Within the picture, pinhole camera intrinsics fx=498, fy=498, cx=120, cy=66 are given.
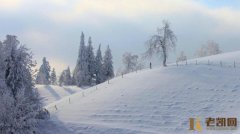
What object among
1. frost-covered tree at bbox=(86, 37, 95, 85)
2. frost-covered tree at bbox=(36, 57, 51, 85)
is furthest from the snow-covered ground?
frost-covered tree at bbox=(36, 57, 51, 85)

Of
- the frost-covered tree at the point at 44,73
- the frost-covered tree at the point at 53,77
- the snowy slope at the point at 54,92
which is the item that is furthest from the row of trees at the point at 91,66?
the frost-covered tree at the point at 53,77

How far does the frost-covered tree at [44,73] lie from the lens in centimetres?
14438

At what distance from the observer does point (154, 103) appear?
64.4 meters

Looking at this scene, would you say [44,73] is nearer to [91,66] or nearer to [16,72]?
[91,66]

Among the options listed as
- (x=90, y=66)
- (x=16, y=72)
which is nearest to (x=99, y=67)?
(x=90, y=66)

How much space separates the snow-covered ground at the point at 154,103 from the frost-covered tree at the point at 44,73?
2708 inches

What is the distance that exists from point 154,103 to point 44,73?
3450 inches

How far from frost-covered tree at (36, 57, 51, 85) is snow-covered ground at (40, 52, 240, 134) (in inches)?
2708

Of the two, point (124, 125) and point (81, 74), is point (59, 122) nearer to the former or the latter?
point (124, 125)

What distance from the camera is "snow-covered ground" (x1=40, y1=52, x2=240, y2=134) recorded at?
57.6 metres

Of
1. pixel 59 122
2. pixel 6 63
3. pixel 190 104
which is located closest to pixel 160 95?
pixel 190 104

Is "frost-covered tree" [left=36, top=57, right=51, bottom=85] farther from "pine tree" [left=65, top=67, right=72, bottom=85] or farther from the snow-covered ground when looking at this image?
the snow-covered ground

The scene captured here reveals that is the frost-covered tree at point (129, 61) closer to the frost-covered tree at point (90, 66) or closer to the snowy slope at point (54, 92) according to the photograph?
the frost-covered tree at point (90, 66)

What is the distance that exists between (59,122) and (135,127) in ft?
30.4
